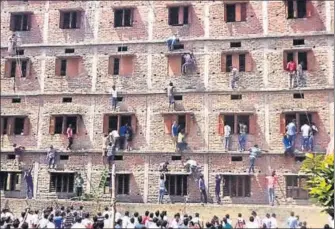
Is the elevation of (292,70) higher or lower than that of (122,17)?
lower

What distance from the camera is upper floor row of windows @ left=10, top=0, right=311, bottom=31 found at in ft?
74.9

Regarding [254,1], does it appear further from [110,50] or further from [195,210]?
[195,210]

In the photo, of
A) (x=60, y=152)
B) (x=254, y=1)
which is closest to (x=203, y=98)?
(x=254, y=1)

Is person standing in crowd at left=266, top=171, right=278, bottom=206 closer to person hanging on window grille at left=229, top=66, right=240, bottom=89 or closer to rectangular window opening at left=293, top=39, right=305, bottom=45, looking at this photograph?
person hanging on window grille at left=229, top=66, right=240, bottom=89

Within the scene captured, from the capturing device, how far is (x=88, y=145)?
77.9ft

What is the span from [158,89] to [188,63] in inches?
76.9

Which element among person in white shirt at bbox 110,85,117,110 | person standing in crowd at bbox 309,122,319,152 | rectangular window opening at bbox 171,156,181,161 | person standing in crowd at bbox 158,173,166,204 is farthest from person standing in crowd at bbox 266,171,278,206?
person in white shirt at bbox 110,85,117,110

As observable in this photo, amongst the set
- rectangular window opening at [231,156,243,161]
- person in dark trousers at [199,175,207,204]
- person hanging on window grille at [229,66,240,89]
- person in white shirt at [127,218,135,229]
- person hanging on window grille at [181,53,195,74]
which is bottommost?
person in white shirt at [127,218,135,229]

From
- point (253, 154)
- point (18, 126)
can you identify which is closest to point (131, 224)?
point (253, 154)

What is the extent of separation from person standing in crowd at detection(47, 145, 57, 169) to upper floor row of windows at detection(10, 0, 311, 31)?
650 cm

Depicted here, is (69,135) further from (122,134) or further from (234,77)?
(234,77)

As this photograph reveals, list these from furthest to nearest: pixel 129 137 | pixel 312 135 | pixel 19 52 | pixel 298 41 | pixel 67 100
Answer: pixel 19 52 → pixel 67 100 → pixel 129 137 → pixel 298 41 → pixel 312 135

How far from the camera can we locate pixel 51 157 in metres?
23.6

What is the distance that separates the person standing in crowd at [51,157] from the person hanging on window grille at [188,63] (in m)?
7.56
